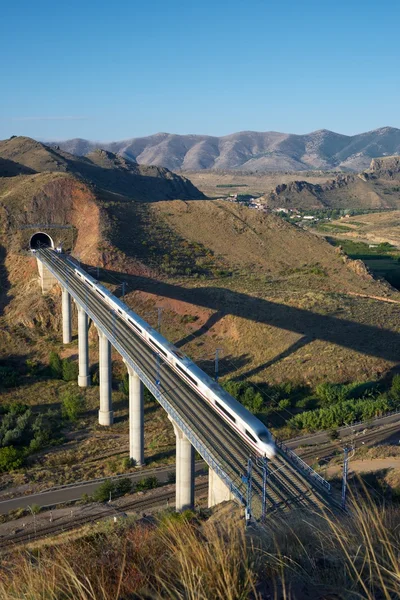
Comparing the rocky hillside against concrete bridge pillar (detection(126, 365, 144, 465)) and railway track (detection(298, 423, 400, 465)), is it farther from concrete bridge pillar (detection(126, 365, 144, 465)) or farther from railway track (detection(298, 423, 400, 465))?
concrete bridge pillar (detection(126, 365, 144, 465))

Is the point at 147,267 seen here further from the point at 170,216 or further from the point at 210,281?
the point at 170,216

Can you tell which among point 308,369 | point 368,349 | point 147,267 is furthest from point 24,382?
point 368,349

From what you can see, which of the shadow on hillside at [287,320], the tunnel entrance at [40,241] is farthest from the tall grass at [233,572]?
the tunnel entrance at [40,241]

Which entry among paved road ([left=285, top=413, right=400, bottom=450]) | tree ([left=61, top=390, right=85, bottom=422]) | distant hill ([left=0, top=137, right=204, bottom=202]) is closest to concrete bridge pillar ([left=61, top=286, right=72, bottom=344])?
tree ([left=61, top=390, right=85, bottom=422])

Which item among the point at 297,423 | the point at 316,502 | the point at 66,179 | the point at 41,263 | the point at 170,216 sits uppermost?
the point at 66,179

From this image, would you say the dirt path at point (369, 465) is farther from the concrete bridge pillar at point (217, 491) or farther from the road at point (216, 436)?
the concrete bridge pillar at point (217, 491)

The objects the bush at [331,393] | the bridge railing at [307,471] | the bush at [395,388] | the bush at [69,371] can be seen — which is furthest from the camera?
the bush at [69,371]
